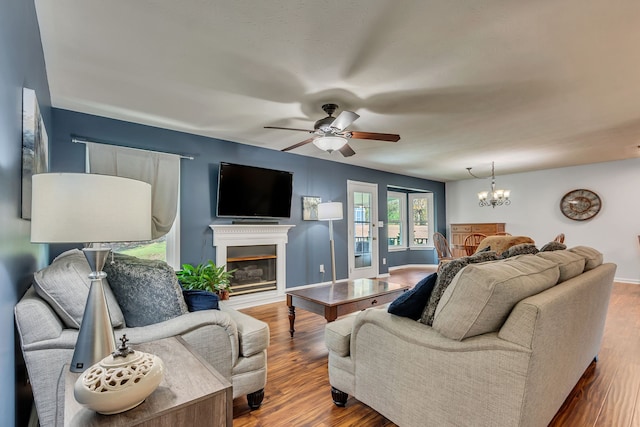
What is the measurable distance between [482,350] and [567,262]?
41.0 inches

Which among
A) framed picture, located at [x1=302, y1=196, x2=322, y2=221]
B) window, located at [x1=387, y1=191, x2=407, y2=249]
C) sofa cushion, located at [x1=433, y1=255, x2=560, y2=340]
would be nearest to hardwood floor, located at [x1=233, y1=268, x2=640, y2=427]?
sofa cushion, located at [x1=433, y1=255, x2=560, y2=340]

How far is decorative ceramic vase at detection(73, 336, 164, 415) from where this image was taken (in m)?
0.84

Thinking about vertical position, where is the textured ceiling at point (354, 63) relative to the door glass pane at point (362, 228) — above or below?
above

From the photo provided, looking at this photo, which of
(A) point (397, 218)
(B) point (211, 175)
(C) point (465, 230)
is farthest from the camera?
(A) point (397, 218)

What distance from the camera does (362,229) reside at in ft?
20.4

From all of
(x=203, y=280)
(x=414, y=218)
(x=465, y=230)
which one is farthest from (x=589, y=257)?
(x=414, y=218)

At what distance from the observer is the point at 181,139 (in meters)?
3.89

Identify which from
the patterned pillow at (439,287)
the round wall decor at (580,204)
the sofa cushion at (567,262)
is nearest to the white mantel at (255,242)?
the patterned pillow at (439,287)

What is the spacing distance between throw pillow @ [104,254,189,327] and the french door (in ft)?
14.6

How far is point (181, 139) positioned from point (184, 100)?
1070mm

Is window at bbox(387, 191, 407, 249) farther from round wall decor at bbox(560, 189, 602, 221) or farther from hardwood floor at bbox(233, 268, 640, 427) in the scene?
Result: hardwood floor at bbox(233, 268, 640, 427)

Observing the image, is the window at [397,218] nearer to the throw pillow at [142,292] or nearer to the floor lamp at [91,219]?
the throw pillow at [142,292]

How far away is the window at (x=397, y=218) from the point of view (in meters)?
7.85

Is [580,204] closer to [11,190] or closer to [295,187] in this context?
[295,187]
